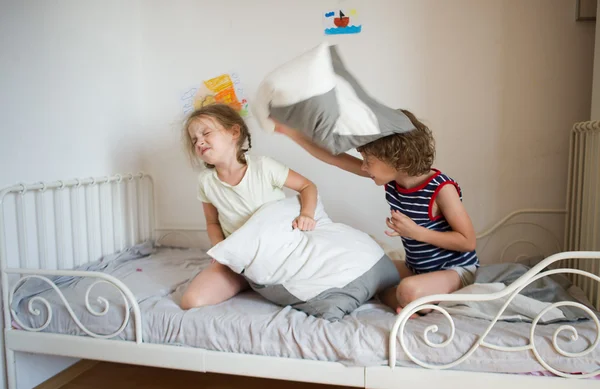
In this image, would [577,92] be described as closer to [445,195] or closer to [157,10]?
[445,195]

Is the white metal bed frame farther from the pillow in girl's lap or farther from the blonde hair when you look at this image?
the blonde hair

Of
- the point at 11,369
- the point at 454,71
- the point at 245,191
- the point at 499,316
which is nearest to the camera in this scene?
the point at 499,316

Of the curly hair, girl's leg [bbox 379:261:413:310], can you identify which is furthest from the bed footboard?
the curly hair

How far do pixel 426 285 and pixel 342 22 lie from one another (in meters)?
1.16

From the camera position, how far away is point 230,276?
1.56 metres

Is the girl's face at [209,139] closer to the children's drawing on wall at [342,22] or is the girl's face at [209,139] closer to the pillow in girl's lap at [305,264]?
the pillow in girl's lap at [305,264]

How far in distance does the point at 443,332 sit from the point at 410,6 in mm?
1309

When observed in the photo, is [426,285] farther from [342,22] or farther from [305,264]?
[342,22]

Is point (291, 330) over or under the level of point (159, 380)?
over

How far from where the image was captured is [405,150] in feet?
4.45

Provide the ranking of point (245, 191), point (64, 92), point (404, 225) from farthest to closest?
point (64, 92) → point (245, 191) → point (404, 225)

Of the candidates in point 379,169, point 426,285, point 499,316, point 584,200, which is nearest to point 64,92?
point 379,169

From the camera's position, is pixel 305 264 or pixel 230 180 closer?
pixel 305 264

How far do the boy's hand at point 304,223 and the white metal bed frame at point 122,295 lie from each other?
0.43 m
